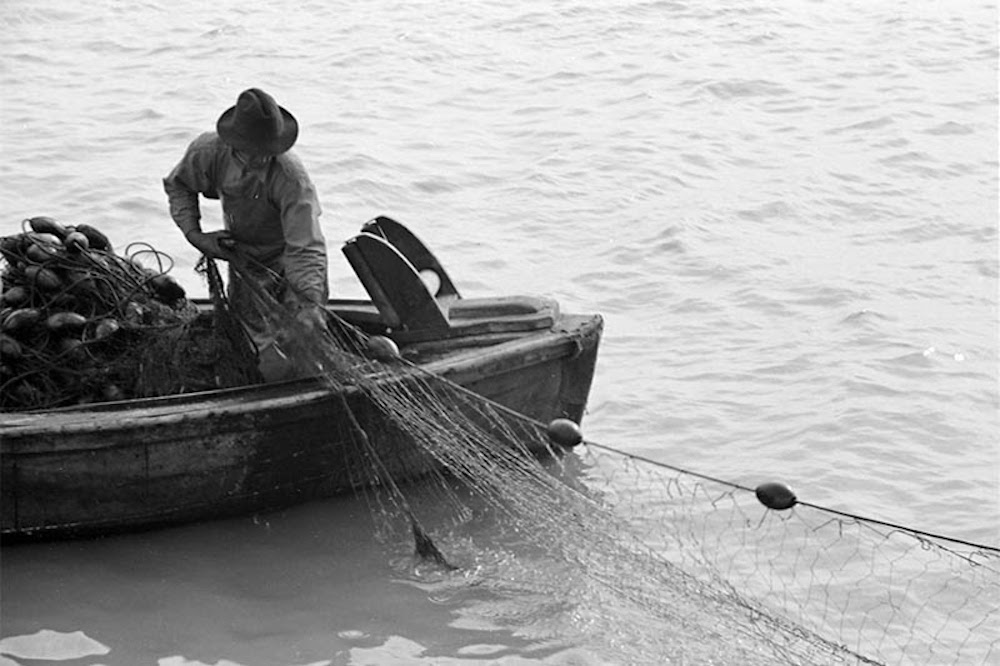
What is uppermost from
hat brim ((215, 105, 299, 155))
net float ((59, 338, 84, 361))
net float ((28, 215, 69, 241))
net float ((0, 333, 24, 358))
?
hat brim ((215, 105, 299, 155))

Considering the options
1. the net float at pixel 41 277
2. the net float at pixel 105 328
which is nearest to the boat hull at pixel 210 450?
the net float at pixel 105 328

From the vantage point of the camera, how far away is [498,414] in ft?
22.8

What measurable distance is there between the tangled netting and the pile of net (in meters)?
0.40

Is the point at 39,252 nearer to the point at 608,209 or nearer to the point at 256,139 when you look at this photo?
the point at 256,139

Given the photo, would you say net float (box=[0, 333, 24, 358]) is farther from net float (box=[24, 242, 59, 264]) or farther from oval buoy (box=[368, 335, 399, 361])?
oval buoy (box=[368, 335, 399, 361])

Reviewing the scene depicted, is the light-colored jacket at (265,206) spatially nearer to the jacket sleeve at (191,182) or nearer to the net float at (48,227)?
the jacket sleeve at (191,182)

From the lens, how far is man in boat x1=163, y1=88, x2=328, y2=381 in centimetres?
638

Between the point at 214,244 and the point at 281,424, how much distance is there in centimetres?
88

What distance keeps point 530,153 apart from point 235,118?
22.2 ft

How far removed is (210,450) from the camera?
6.40 metres

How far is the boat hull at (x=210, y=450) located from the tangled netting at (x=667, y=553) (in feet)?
0.26

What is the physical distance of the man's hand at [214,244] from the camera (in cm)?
670

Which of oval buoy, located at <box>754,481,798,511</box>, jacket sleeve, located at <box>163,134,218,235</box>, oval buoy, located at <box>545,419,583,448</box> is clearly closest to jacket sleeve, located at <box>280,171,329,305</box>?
jacket sleeve, located at <box>163,134,218,235</box>

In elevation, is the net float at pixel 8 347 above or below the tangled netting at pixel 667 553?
above
